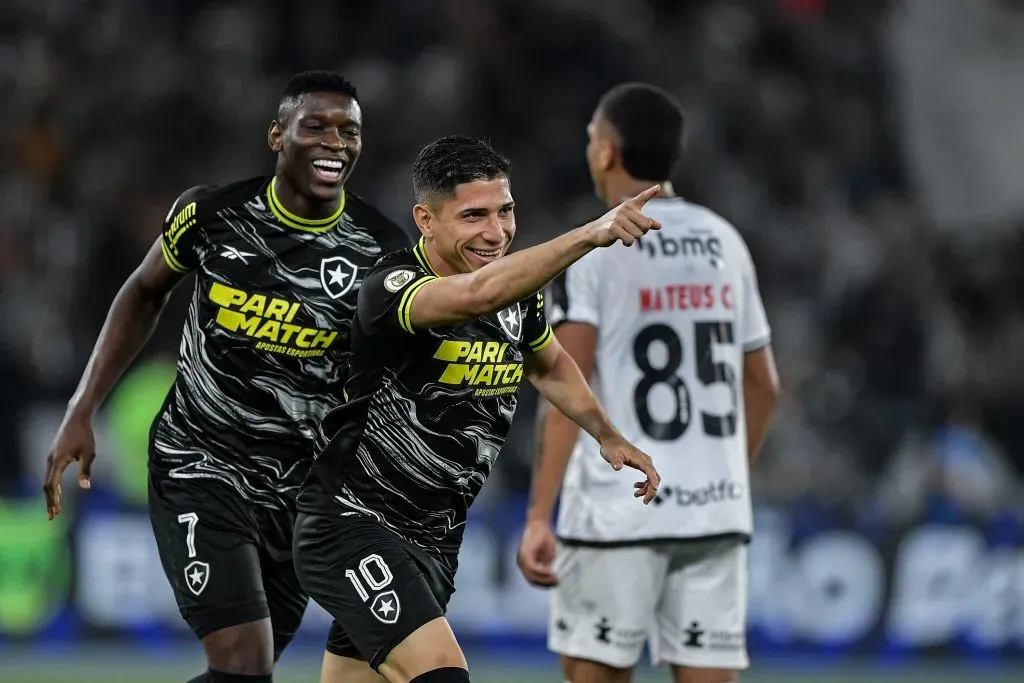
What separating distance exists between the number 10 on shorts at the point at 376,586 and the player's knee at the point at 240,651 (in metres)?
0.71

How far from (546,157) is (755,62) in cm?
258

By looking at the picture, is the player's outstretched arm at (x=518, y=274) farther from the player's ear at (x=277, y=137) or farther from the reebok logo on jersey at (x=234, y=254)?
the player's ear at (x=277, y=137)

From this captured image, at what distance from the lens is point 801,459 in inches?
474

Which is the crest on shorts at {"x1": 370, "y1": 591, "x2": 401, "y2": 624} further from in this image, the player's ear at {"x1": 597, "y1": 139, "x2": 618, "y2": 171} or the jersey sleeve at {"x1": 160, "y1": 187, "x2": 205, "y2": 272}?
the player's ear at {"x1": 597, "y1": 139, "x2": 618, "y2": 171}

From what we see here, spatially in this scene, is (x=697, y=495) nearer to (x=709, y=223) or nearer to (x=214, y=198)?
(x=709, y=223)

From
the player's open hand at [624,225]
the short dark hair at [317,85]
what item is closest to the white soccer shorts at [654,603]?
the short dark hair at [317,85]

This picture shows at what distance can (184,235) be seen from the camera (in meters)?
5.59

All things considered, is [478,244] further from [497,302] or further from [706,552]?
[706,552]

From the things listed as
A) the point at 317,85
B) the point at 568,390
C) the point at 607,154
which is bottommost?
the point at 568,390

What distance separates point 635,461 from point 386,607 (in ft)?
2.83

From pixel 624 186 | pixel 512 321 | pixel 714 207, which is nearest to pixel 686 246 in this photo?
pixel 624 186

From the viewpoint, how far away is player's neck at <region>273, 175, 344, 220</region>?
561 centimetres

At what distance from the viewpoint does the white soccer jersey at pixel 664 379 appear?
5809 mm

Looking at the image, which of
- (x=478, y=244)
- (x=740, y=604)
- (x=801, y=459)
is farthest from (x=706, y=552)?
(x=801, y=459)
